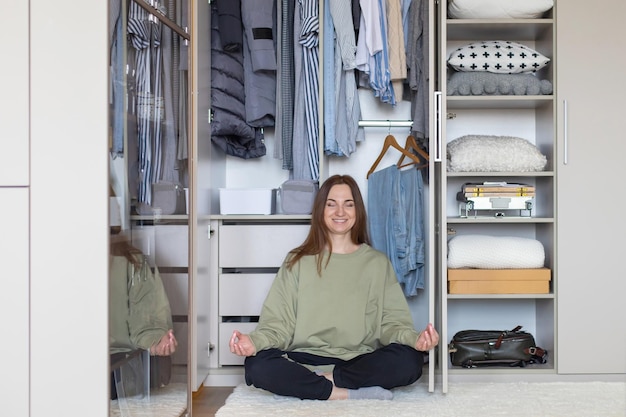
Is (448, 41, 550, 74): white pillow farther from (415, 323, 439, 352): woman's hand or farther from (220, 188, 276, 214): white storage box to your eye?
(415, 323, 439, 352): woman's hand

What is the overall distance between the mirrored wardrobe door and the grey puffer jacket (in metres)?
0.78

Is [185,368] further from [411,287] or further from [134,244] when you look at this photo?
[411,287]

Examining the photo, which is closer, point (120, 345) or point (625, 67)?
point (120, 345)

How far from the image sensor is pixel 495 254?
388cm

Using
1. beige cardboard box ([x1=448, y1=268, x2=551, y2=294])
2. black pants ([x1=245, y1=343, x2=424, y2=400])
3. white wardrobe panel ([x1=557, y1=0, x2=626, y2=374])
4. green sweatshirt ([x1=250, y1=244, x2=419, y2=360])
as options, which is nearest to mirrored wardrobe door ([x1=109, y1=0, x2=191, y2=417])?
black pants ([x1=245, y1=343, x2=424, y2=400])

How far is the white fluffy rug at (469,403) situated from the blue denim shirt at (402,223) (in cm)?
55

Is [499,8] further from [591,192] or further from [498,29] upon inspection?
[591,192]

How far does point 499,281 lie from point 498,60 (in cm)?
101

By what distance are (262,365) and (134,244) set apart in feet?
3.68

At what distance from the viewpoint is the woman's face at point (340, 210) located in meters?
3.69
